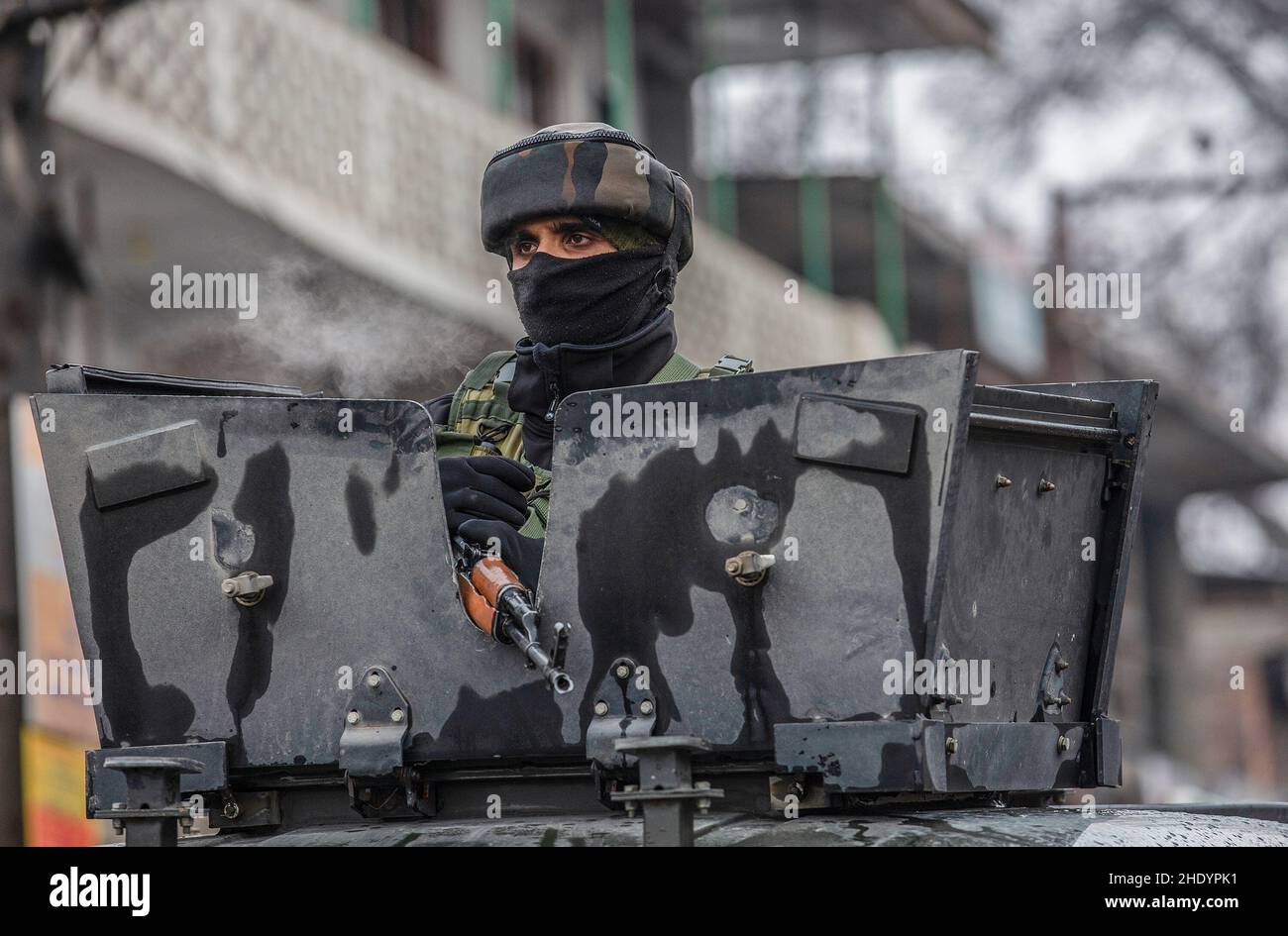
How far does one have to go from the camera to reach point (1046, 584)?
161 inches

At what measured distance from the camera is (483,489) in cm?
411

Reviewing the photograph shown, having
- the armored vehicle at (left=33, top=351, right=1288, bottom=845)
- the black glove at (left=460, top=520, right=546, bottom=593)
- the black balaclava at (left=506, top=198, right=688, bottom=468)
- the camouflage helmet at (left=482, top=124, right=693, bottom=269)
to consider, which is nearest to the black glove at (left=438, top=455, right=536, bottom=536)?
the black glove at (left=460, top=520, right=546, bottom=593)

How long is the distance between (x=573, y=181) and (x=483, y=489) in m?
0.74

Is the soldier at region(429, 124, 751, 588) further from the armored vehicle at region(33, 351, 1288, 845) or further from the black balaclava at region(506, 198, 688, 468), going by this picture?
the armored vehicle at region(33, 351, 1288, 845)

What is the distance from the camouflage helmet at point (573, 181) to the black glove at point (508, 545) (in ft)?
2.52

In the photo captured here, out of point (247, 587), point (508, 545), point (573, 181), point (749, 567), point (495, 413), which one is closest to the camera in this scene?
point (749, 567)

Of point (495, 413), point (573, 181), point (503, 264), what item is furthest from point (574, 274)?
point (503, 264)

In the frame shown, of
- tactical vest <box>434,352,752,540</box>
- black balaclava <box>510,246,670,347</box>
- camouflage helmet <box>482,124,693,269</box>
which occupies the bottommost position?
tactical vest <box>434,352,752,540</box>

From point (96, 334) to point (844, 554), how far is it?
7.44 m

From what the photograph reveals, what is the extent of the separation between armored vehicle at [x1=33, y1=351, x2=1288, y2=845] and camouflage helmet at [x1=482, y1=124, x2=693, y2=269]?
0.69 m

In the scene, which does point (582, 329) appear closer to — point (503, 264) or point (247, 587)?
point (247, 587)

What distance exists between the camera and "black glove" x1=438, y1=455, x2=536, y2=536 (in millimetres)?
4059

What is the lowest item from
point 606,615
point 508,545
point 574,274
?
point 606,615
